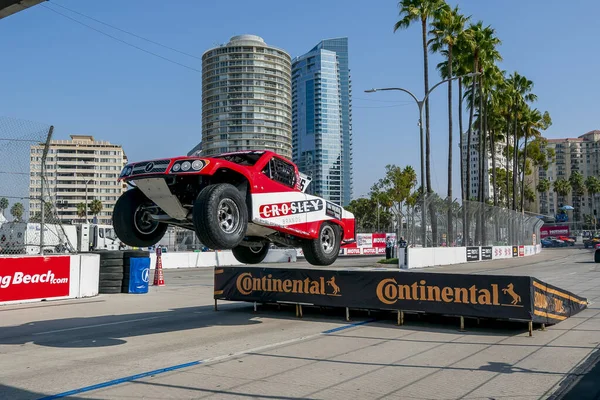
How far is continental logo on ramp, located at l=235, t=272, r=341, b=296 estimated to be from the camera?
13867 millimetres

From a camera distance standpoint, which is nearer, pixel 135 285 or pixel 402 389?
pixel 402 389

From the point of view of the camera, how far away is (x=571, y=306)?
14.2m

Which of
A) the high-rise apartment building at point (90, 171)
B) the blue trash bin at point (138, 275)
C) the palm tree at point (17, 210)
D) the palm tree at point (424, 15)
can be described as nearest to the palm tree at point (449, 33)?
the palm tree at point (424, 15)

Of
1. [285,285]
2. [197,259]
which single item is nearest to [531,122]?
[197,259]

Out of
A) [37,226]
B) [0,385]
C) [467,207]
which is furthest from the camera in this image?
[467,207]

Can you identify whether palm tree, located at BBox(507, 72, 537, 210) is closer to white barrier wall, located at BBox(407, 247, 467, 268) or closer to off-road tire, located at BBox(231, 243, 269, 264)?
white barrier wall, located at BBox(407, 247, 467, 268)

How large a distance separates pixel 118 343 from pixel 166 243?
102 feet

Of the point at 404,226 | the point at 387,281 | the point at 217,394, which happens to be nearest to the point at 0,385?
the point at 217,394

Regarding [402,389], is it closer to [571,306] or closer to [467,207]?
[571,306]

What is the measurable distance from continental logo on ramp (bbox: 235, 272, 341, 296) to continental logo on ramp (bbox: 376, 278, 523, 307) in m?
1.25

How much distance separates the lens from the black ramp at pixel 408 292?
1177cm

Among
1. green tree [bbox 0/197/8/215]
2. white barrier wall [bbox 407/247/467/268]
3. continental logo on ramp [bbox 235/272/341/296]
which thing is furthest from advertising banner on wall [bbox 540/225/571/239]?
green tree [bbox 0/197/8/215]

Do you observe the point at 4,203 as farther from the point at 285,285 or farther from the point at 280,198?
the point at 280,198

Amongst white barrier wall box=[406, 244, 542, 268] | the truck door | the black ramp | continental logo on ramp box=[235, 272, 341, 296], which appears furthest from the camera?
white barrier wall box=[406, 244, 542, 268]
